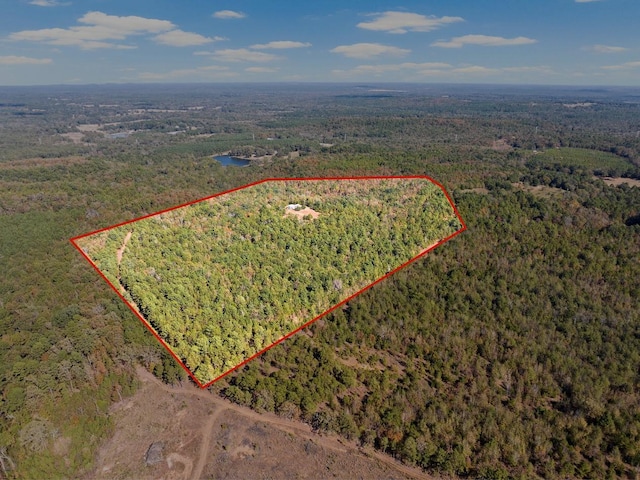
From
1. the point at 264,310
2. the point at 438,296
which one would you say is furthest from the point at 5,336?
the point at 438,296

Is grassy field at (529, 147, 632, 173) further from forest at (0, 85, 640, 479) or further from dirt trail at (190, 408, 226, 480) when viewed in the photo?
dirt trail at (190, 408, 226, 480)

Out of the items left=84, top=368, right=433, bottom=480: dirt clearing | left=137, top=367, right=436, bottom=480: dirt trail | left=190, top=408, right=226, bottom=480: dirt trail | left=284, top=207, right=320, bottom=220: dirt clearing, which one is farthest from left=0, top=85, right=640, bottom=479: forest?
left=284, top=207, right=320, bottom=220: dirt clearing

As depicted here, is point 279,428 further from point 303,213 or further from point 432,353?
point 303,213

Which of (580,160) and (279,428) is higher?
(580,160)

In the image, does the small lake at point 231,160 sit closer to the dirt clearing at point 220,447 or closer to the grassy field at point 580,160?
the grassy field at point 580,160

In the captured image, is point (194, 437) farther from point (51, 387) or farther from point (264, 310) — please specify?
point (264, 310)

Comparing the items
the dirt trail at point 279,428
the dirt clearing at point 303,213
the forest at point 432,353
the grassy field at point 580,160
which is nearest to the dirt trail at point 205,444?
the dirt trail at point 279,428

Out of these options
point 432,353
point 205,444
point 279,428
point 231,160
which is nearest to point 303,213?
point 279,428

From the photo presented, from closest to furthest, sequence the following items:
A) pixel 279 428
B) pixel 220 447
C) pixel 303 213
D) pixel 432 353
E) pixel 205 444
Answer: pixel 303 213 → pixel 220 447 → pixel 205 444 → pixel 279 428 → pixel 432 353

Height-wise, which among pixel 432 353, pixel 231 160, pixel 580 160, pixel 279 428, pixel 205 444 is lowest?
pixel 205 444
